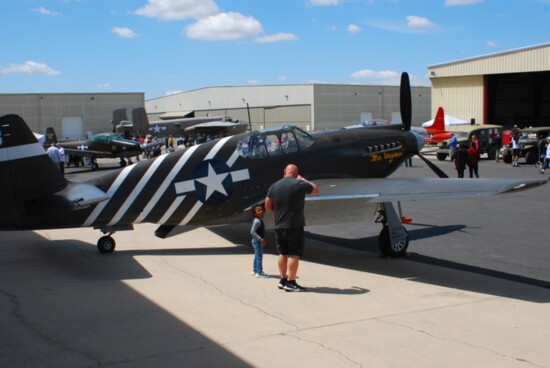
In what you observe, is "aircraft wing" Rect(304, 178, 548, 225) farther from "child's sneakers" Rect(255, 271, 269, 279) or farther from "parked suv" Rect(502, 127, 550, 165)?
"parked suv" Rect(502, 127, 550, 165)

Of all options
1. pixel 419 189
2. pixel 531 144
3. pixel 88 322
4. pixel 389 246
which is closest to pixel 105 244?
pixel 88 322

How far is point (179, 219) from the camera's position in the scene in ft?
31.7

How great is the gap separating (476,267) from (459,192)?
5.35ft

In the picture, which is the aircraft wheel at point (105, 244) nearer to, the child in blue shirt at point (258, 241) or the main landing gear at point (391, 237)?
the child in blue shirt at point (258, 241)

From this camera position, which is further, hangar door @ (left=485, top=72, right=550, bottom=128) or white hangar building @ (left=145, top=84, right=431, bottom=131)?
white hangar building @ (left=145, top=84, right=431, bottom=131)

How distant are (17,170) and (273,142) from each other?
411 cm

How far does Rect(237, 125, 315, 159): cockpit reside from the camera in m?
9.99

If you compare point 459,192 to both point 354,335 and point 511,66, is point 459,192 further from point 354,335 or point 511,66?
point 511,66

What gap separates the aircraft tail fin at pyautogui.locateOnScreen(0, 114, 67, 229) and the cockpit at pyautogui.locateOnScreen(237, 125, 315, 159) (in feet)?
10.5

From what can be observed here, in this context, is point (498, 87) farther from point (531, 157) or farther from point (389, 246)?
point (389, 246)

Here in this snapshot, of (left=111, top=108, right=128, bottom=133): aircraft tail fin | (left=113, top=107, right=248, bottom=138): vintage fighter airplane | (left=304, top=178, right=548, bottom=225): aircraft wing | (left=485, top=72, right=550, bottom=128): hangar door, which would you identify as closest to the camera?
(left=304, top=178, right=548, bottom=225): aircraft wing

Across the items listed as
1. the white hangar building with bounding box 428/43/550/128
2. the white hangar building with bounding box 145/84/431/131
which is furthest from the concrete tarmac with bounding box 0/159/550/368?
the white hangar building with bounding box 145/84/431/131

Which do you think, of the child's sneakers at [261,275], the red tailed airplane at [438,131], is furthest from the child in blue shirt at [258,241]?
the red tailed airplane at [438,131]

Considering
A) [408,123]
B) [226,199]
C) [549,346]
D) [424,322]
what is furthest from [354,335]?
[408,123]
